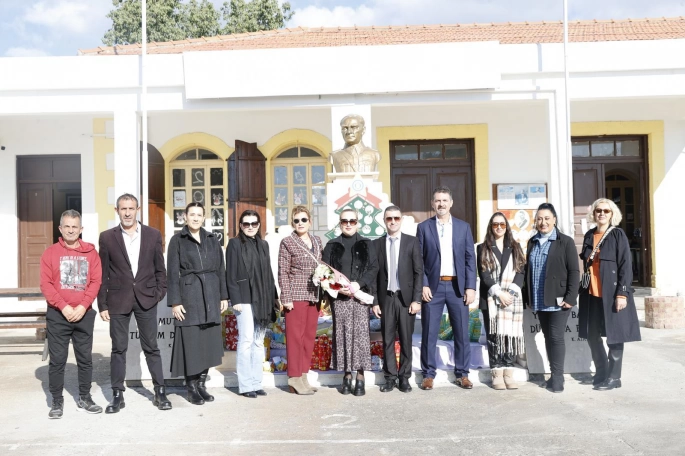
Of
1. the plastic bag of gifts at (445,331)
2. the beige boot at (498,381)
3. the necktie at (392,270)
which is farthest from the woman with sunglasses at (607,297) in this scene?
the necktie at (392,270)

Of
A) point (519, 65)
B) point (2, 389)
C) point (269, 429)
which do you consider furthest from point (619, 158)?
point (2, 389)

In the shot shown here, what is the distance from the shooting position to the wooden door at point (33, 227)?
39.0ft

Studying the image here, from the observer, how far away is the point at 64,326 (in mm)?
5129

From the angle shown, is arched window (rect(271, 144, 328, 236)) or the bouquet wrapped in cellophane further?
arched window (rect(271, 144, 328, 236))

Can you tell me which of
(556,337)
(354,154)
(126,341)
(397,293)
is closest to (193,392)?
(126,341)

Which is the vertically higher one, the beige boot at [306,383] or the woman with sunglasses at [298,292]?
the woman with sunglasses at [298,292]

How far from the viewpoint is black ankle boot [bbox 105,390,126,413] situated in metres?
5.25

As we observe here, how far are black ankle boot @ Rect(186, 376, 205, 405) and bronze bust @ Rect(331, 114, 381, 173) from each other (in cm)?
363

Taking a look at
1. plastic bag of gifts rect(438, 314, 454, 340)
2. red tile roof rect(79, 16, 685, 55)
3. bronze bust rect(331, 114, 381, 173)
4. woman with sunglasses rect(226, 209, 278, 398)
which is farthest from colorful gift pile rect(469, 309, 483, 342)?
red tile roof rect(79, 16, 685, 55)

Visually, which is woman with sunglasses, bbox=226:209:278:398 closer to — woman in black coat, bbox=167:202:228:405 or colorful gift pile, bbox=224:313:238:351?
woman in black coat, bbox=167:202:228:405

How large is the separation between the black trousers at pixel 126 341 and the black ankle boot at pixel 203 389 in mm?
335

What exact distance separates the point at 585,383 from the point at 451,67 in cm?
521

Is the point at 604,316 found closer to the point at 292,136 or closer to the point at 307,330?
the point at 307,330

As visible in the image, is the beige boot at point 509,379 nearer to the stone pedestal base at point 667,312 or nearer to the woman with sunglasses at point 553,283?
the woman with sunglasses at point 553,283
